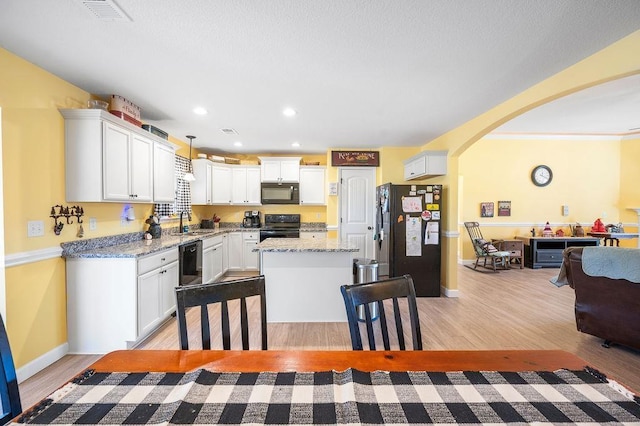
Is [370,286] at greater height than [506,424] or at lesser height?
greater

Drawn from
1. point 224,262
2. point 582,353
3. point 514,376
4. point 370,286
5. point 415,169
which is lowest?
point 582,353

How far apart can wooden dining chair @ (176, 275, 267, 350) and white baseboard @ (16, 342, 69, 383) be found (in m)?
1.95

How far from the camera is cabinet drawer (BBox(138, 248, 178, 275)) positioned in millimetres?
2492

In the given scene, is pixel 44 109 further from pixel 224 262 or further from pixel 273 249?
pixel 224 262

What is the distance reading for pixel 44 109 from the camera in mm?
2207

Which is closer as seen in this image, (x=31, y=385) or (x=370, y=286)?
(x=370, y=286)

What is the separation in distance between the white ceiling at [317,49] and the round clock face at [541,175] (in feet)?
9.44

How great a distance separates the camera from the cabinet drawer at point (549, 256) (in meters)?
5.48

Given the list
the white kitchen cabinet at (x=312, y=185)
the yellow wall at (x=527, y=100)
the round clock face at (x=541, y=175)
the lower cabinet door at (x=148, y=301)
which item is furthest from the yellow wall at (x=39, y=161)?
the round clock face at (x=541, y=175)

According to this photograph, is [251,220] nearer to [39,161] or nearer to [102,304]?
[102,304]

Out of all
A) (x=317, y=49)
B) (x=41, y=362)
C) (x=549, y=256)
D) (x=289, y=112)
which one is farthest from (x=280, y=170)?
(x=549, y=256)

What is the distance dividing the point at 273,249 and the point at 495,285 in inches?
153

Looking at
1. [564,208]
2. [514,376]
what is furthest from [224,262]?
[564,208]

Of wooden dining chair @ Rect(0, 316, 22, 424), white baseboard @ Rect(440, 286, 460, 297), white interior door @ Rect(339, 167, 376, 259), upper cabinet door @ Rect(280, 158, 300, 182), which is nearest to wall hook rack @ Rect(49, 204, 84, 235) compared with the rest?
wooden dining chair @ Rect(0, 316, 22, 424)
